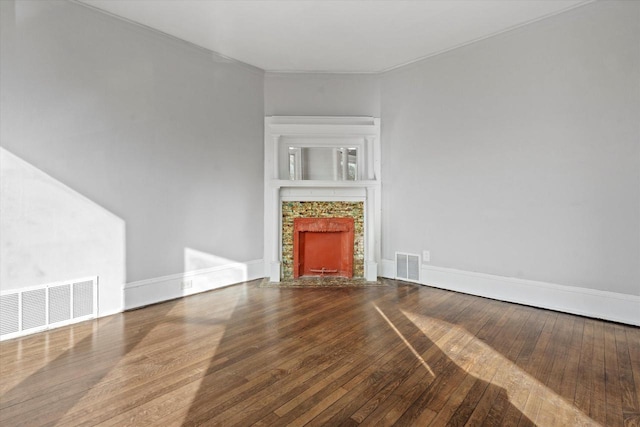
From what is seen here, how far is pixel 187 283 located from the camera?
3.77 m

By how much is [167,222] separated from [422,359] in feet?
9.62

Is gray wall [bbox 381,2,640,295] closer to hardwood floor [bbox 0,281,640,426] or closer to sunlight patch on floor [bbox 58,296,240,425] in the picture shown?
hardwood floor [bbox 0,281,640,426]

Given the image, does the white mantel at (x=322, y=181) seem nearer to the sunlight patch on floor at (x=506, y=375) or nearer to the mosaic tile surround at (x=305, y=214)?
the mosaic tile surround at (x=305, y=214)

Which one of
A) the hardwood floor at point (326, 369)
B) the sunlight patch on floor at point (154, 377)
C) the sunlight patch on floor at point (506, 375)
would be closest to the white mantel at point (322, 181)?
the hardwood floor at point (326, 369)

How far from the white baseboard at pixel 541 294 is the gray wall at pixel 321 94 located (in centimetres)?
242

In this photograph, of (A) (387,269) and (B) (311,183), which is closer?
(B) (311,183)

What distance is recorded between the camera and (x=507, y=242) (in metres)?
3.55

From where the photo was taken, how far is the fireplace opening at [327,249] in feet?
15.0

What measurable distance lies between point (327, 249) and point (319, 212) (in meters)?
0.54

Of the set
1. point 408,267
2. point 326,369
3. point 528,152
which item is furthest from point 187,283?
point 528,152

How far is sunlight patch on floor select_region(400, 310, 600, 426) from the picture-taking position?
1685mm

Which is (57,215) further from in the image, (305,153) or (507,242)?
(507,242)

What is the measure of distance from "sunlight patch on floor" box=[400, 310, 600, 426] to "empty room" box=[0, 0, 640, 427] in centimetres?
2

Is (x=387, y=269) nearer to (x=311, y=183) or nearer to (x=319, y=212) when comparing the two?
(x=319, y=212)
